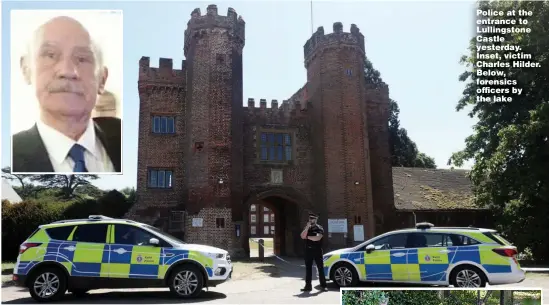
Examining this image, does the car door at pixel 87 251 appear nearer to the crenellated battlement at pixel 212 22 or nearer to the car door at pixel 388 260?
the car door at pixel 388 260

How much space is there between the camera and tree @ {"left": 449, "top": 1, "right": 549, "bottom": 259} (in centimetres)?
1923

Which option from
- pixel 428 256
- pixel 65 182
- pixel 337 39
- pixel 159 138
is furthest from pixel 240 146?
pixel 65 182

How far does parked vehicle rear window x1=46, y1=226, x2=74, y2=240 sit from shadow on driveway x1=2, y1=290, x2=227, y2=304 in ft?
3.94

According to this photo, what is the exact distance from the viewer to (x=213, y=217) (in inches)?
854

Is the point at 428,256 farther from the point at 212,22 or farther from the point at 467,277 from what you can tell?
the point at 212,22

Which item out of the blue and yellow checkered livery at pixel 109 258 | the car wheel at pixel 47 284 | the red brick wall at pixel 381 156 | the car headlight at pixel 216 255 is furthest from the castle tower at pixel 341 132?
the car wheel at pixel 47 284

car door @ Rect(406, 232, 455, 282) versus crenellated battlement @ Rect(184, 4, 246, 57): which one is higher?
crenellated battlement @ Rect(184, 4, 246, 57)

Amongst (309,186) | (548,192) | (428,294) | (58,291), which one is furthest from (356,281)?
(309,186)

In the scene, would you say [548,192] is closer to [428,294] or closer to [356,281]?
[356,281]

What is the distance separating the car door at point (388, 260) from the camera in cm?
982

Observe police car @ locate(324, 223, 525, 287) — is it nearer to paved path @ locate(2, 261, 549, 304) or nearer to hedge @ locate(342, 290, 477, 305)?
paved path @ locate(2, 261, 549, 304)

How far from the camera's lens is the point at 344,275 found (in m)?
10.4

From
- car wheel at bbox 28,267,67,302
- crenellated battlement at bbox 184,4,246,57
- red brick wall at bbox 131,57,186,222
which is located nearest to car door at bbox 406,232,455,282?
car wheel at bbox 28,267,67,302

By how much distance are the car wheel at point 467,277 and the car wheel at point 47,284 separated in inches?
300
